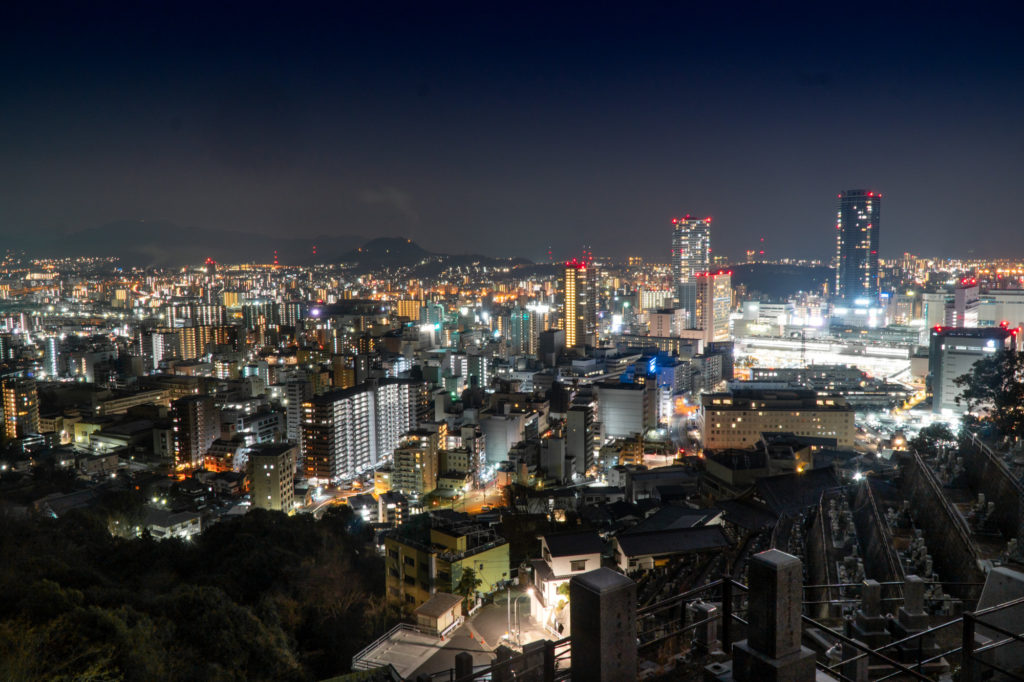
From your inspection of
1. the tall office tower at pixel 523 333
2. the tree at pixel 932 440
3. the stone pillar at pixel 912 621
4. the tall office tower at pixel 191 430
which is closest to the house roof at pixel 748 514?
the tree at pixel 932 440

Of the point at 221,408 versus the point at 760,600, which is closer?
the point at 760,600

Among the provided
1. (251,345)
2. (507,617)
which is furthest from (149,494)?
(251,345)

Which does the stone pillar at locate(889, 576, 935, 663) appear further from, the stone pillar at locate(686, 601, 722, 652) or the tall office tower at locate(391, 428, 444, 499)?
the tall office tower at locate(391, 428, 444, 499)

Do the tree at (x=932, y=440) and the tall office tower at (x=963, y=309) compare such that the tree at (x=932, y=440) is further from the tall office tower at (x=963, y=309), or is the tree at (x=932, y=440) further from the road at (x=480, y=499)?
the tall office tower at (x=963, y=309)

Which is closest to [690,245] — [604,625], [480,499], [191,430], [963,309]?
[963,309]

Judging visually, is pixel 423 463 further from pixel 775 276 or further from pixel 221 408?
pixel 775 276

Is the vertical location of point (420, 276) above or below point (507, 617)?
above

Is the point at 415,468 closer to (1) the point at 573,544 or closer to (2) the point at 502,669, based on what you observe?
(1) the point at 573,544
